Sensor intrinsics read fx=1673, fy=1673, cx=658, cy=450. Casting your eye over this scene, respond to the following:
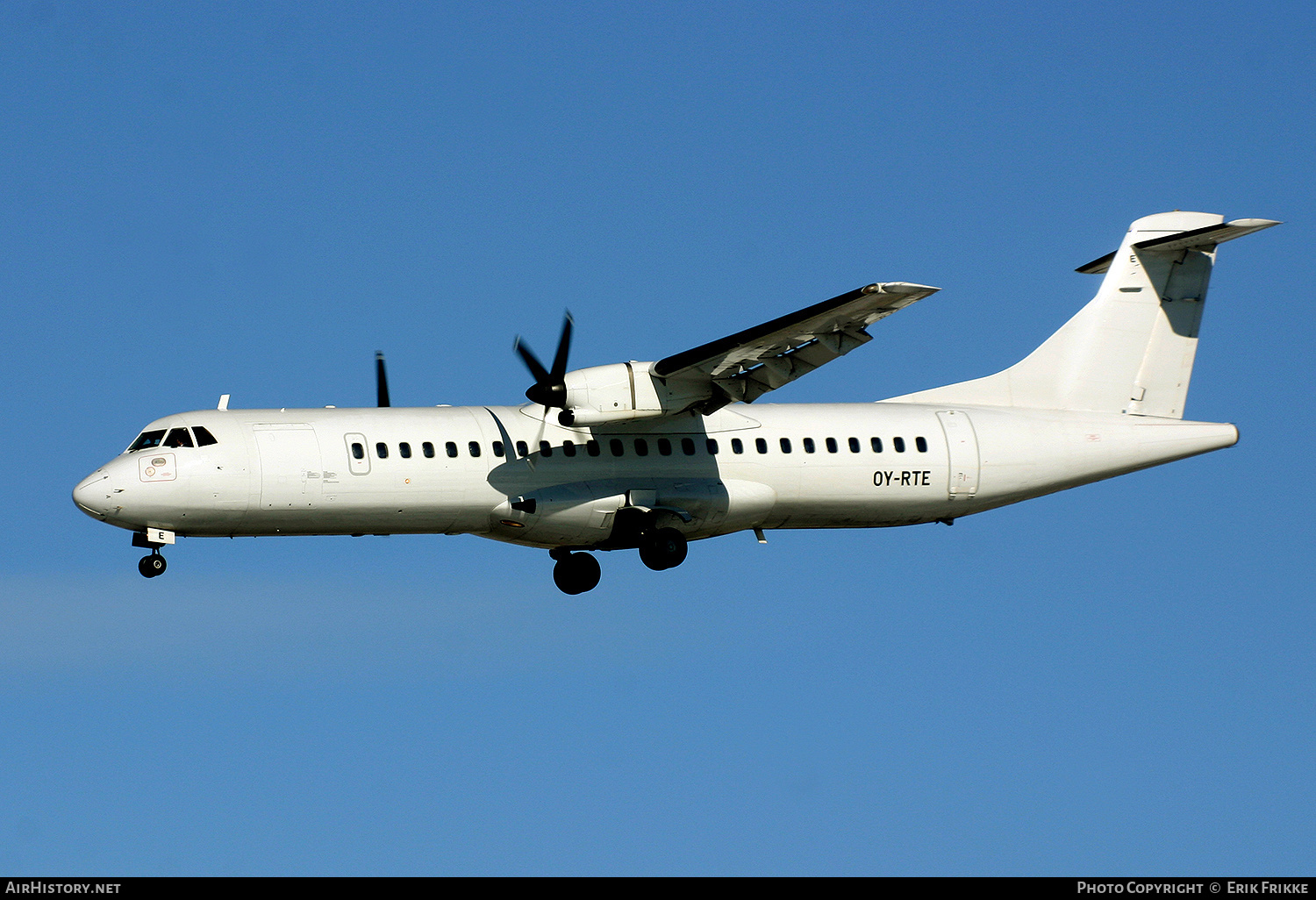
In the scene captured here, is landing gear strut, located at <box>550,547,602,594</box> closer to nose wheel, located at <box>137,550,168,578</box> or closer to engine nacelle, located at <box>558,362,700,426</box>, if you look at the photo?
engine nacelle, located at <box>558,362,700,426</box>

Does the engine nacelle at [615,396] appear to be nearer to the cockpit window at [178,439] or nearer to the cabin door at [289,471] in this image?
the cabin door at [289,471]

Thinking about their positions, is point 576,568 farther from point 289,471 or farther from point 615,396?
point 289,471

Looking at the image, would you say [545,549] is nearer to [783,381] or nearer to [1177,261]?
[783,381]

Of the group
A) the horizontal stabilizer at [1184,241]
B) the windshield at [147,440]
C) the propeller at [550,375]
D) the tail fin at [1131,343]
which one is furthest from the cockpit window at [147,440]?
the horizontal stabilizer at [1184,241]

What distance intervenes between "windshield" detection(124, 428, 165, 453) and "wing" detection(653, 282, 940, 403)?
750 cm

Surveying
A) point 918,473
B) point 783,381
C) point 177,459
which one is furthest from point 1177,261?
point 177,459

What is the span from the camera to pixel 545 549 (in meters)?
27.7

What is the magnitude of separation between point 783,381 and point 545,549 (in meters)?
5.03

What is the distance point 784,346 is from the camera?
25.2 m

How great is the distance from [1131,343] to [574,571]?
10.7 metres

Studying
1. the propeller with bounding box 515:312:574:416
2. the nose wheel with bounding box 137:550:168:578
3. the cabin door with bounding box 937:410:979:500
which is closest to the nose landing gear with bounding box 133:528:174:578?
the nose wheel with bounding box 137:550:168:578

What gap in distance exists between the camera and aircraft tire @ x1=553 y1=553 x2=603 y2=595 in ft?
90.1

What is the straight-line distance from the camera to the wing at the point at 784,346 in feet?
77.5
